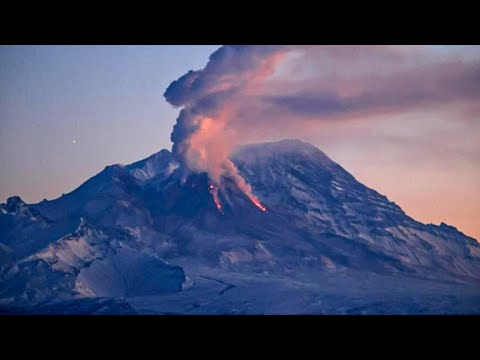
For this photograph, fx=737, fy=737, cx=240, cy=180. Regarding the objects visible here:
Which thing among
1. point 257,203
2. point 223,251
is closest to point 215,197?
point 257,203

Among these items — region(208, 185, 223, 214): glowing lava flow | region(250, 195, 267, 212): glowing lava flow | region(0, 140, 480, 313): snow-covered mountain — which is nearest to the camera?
region(0, 140, 480, 313): snow-covered mountain

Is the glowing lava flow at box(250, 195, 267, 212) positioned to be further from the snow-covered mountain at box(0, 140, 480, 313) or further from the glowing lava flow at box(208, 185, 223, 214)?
the glowing lava flow at box(208, 185, 223, 214)

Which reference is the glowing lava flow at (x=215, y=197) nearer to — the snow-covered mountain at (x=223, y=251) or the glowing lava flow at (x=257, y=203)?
the snow-covered mountain at (x=223, y=251)

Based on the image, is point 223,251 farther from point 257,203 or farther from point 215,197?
point 257,203

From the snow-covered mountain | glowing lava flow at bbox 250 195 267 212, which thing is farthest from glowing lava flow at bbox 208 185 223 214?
glowing lava flow at bbox 250 195 267 212

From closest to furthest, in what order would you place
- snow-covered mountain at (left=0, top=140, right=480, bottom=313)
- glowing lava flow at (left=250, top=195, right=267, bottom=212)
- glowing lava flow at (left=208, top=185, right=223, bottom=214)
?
1. snow-covered mountain at (left=0, top=140, right=480, bottom=313)
2. glowing lava flow at (left=208, top=185, right=223, bottom=214)
3. glowing lava flow at (left=250, top=195, right=267, bottom=212)

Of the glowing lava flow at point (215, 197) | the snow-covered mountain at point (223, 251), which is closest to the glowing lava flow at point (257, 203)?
the snow-covered mountain at point (223, 251)
